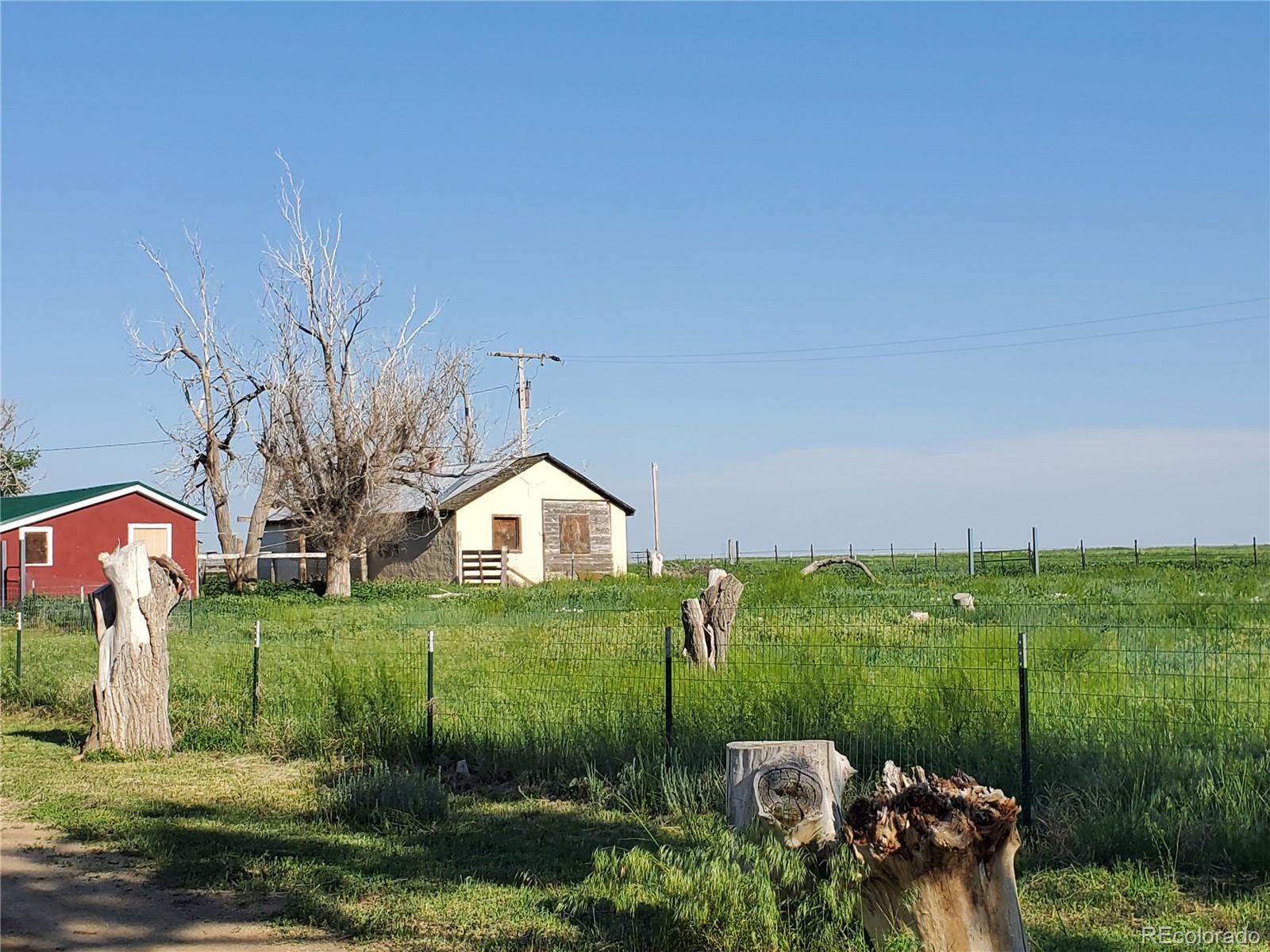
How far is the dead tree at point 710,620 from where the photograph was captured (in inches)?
576

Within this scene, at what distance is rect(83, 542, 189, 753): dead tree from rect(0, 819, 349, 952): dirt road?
150 inches

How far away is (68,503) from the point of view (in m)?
36.7

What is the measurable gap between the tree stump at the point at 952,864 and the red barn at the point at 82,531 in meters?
34.1

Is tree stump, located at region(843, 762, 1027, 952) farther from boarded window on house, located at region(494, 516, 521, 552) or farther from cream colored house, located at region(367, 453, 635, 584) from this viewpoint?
boarded window on house, located at region(494, 516, 521, 552)

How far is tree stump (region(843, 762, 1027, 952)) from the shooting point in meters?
5.03

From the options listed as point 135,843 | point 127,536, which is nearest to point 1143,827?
point 135,843

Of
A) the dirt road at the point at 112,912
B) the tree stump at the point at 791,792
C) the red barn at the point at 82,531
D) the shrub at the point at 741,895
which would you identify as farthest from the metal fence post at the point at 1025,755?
the red barn at the point at 82,531

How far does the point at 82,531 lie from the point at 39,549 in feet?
4.14

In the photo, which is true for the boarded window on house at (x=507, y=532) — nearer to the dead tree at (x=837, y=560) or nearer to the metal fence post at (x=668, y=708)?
the dead tree at (x=837, y=560)

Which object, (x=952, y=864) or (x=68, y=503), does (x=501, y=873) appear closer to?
(x=952, y=864)

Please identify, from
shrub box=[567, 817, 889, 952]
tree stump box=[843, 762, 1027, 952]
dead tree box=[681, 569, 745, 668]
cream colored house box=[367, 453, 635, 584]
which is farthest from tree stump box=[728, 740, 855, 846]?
cream colored house box=[367, 453, 635, 584]

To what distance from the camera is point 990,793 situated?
5160mm

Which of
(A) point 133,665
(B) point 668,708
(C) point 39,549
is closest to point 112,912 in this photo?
(B) point 668,708

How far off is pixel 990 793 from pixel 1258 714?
14.2 ft
